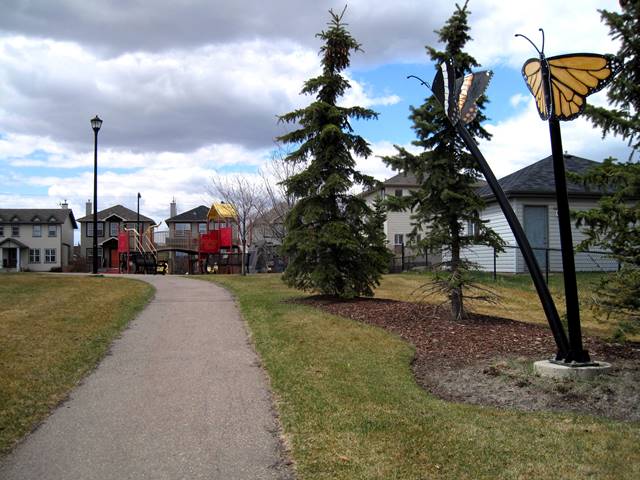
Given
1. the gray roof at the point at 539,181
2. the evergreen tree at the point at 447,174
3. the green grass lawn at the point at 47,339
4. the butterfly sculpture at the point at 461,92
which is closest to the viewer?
the green grass lawn at the point at 47,339

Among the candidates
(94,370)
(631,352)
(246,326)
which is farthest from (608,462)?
(246,326)

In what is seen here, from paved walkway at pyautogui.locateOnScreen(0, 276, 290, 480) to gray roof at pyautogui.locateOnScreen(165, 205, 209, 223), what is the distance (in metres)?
63.3

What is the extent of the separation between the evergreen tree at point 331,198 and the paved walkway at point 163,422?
4764 millimetres

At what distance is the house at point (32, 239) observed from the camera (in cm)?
6656

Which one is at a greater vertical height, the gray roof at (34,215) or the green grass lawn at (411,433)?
the gray roof at (34,215)

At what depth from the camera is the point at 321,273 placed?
564 inches

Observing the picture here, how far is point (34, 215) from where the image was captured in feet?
227

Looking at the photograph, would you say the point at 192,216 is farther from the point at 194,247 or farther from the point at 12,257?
the point at 194,247

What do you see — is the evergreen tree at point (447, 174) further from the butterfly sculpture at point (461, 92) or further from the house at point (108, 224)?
the house at point (108, 224)

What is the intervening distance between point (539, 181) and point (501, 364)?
18.0m

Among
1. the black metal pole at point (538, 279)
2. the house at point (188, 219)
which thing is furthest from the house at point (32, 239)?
the black metal pole at point (538, 279)

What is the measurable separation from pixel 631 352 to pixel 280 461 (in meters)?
5.63

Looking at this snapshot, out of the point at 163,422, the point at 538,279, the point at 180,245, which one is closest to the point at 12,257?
the point at 180,245

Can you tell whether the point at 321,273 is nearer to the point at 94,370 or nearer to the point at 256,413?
the point at 94,370
